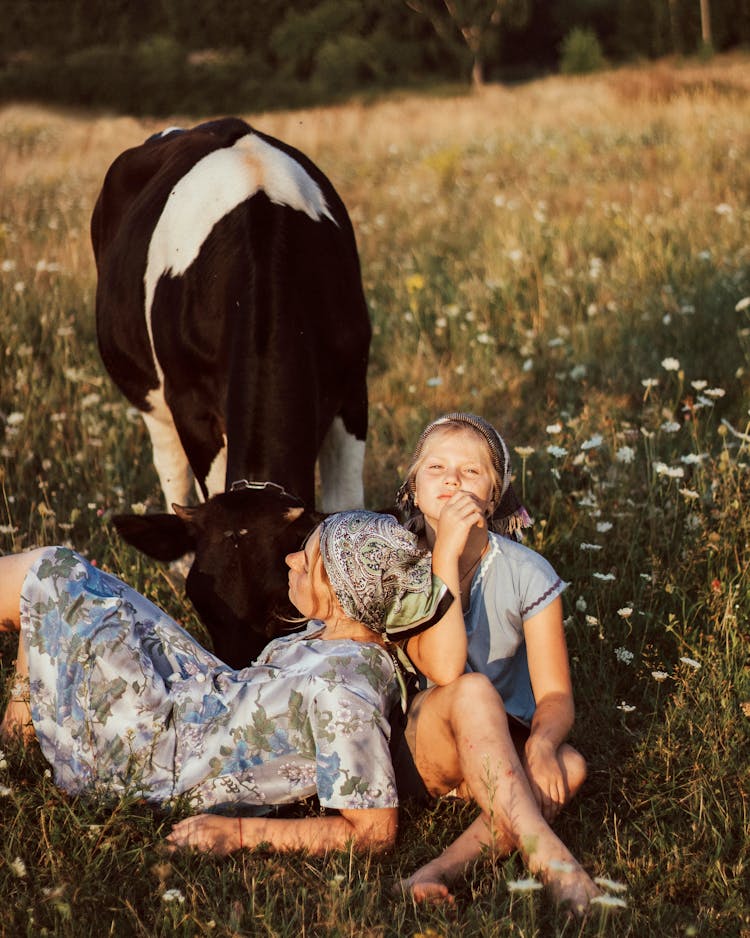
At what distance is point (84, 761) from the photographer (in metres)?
3.01

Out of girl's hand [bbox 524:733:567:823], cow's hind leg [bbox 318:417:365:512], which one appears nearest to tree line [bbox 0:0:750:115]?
cow's hind leg [bbox 318:417:365:512]

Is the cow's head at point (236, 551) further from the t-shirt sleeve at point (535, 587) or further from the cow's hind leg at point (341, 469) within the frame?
the cow's hind leg at point (341, 469)

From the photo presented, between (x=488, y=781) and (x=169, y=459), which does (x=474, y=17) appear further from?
(x=488, y=781)

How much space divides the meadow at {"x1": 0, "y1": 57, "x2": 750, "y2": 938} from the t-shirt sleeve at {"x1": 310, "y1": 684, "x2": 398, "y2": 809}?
147 mm

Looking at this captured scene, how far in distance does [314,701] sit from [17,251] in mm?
6068

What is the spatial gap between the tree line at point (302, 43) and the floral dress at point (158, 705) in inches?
959

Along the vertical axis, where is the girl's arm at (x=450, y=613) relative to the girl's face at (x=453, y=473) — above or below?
below

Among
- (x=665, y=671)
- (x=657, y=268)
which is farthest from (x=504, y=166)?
(x=665, y=671)

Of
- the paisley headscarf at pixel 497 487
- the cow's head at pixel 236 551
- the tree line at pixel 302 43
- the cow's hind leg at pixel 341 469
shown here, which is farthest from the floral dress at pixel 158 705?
the tree line at pixel 302 43

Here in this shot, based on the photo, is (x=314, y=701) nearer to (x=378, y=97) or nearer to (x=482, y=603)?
(x=482, y=603)

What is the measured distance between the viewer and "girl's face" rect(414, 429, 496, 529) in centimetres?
320

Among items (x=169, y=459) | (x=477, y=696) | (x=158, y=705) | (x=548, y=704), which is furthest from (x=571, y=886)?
(x=169, y=459)

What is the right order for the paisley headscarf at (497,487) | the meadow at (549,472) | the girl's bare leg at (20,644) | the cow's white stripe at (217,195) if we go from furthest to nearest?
the cow's white stripe at (217,195) < the paisley headscarf at (497,487) < the girl's bare leg at (20,644) < the meadow at (549,472)

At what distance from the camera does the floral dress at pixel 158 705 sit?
2949mm
